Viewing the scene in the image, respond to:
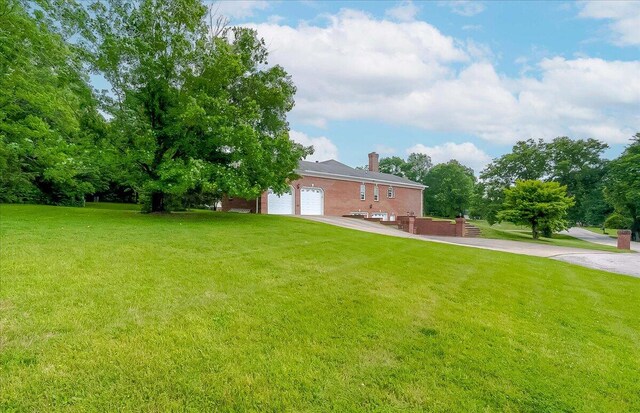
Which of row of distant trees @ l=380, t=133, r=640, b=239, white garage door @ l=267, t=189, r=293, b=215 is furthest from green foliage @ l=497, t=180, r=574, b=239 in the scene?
white garage door @ l=267, t=189, r=293, b=215

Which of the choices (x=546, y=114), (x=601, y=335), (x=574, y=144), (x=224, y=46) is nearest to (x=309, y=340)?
(x=601, y=335)

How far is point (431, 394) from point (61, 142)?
1558 cm

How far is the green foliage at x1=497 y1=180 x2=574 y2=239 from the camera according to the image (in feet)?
75.6

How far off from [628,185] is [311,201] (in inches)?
1241

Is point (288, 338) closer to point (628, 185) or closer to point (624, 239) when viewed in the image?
point (624, 239)

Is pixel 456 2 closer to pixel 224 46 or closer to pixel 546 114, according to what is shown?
pixel 224 46

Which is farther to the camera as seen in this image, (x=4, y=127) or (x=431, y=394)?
(x=4, y=127)

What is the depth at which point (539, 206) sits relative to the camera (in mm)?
22844

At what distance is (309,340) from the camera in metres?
3.50

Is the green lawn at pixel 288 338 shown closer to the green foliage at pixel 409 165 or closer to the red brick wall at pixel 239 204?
the red brick wall at pixel 239 204

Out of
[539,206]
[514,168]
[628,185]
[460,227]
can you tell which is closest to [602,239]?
[628,185]

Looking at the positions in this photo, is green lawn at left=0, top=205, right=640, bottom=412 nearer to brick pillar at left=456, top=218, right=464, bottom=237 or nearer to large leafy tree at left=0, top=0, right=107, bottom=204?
large leafy tree at left=0, top=0, right=107, bottom=204

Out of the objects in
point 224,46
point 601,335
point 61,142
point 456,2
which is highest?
point 456,2

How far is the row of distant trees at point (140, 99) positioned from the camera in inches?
487
